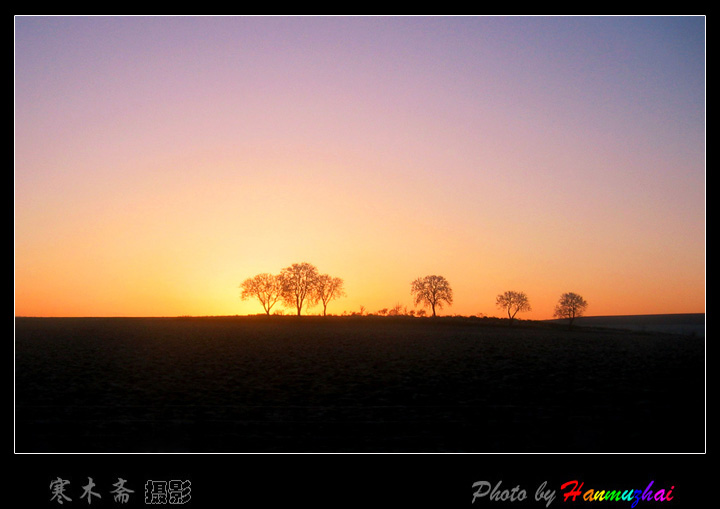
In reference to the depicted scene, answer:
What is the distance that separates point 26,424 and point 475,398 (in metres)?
10.6

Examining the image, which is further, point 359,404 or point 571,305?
point 571,305

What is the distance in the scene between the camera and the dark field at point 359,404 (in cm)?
1084

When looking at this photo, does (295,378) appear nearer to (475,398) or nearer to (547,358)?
(475,398)

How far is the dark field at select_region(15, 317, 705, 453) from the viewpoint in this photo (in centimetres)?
1084

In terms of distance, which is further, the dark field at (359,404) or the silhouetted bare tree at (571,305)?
the silhouetted bare tree at (571,305)

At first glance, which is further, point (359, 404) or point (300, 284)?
point (300, 284)

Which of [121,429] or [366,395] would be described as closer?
[121,429]

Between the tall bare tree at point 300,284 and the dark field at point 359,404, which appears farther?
the tall bare tree at point 300,284

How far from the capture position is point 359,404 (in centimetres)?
1373

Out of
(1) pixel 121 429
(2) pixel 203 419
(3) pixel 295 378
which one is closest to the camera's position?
(1) pixel 121 429

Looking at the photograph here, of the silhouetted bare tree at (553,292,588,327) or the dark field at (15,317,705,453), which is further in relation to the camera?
the silhouetted bare tree at (553,292,588,327)

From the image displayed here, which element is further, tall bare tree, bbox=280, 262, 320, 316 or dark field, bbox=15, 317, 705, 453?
tall bare tree, bbox=280, 262, 320, 316
